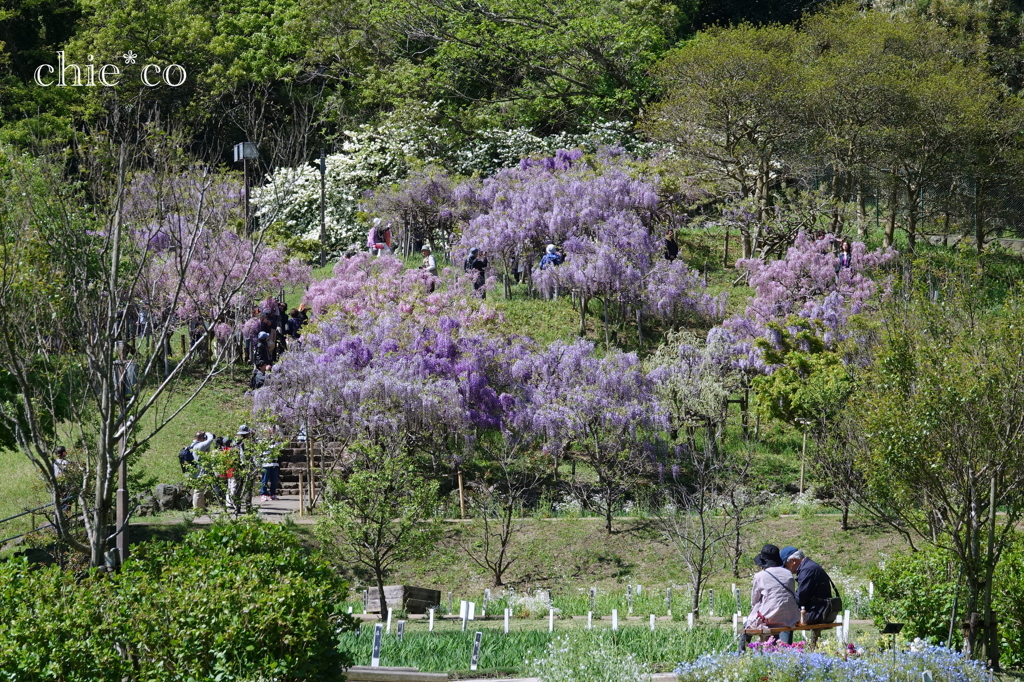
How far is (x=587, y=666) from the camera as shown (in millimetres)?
10953

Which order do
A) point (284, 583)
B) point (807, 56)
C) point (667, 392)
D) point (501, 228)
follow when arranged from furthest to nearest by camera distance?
point (807, 56)
point (501, 228)
point (667, 392)
point (284, 583)

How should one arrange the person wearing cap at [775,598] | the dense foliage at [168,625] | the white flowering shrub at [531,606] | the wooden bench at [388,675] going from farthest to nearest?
1. the white flowering shrub at [531,606]
2. the person wearing cap at [775,598]
3. the wooden bench at [388,675]
4. the dense foliage at [168,625]

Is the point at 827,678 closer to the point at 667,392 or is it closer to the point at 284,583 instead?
the point at 284,583

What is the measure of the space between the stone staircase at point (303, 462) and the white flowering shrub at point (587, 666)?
46.4 feet

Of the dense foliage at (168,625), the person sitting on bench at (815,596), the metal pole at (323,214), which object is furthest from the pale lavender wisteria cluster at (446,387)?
the dense foliage at (168,625)

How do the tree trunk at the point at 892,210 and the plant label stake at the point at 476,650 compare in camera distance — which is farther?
the tree trunk at the point at 892,210

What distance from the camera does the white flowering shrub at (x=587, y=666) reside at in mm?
10906

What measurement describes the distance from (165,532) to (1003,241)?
33.4 metres

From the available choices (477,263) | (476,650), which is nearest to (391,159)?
(477,263)

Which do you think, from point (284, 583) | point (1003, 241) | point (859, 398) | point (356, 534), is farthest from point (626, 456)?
point (1003, 241)

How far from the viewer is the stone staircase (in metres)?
25.5

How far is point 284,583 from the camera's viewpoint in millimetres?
10141

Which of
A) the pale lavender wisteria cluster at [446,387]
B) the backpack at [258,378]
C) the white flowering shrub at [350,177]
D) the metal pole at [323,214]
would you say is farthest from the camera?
the white flowering shrub at [350,177]

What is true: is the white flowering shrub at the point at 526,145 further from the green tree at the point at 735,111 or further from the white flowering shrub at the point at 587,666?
the white flowering shrub at the point at 587,666
